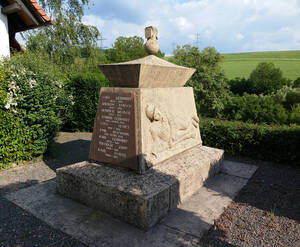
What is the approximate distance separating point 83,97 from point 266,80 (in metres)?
19.1

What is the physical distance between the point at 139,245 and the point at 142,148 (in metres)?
1.36

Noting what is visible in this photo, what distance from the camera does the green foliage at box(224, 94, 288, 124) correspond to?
959 centimetres

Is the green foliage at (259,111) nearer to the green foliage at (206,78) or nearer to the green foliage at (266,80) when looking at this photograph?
the green foliage at (206,78)

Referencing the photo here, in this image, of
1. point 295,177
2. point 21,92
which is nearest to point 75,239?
point 21,92

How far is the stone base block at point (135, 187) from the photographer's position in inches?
121

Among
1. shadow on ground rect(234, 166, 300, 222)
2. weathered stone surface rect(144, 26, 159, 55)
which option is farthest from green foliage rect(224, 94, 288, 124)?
weathered stone surface rect(144, 26, 159, 55)

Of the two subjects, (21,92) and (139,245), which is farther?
(21,92)

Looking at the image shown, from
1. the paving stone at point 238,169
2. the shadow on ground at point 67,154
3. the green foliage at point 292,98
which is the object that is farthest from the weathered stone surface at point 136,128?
the green foliage at point 292,98

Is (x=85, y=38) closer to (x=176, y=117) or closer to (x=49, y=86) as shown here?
(x=49, y=86)

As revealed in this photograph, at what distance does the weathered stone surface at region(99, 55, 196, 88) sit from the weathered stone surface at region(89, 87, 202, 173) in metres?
0.12

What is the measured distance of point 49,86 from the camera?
20.4ft

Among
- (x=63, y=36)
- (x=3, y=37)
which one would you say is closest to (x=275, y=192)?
(x=3, y=37)

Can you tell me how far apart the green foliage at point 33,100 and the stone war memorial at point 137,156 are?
2.51 meters

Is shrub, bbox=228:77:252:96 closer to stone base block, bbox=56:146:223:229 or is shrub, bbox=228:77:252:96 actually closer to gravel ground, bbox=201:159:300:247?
gravel ground, bbox=201:159:300:247
